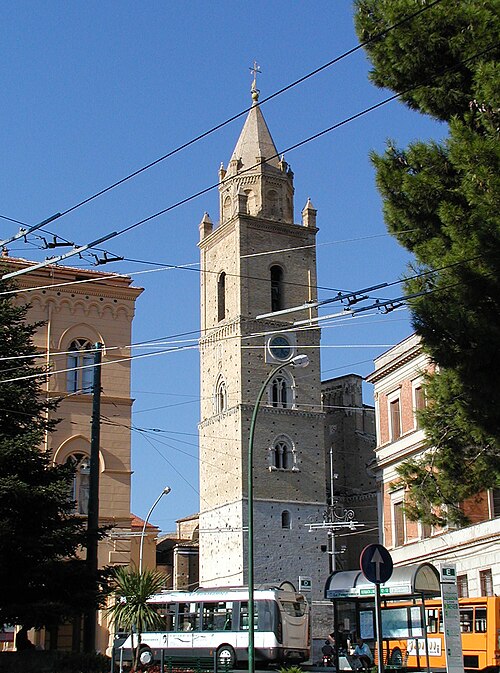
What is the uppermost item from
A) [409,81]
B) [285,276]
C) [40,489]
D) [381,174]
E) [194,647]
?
[285,276]

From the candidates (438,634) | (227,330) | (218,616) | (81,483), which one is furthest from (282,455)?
(438,634)

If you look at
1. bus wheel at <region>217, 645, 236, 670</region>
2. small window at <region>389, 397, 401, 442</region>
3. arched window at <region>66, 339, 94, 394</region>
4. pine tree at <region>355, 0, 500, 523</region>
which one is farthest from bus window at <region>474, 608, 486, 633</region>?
arched window at <region>66, 339, 94, 394</region>

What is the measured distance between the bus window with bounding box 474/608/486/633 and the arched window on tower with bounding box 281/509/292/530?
36.9 meters

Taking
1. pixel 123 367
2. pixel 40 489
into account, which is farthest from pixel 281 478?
pixel 40 489

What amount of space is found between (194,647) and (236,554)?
26842mm

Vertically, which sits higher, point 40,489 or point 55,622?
point 40,489

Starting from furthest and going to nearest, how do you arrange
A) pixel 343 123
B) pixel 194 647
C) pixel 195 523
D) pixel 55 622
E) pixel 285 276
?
pixel 195 523 → pixel 285 276 → pixel 194 647 → pixel 55 622 → pixel 343 123

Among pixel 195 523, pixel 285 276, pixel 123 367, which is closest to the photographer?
pixel 123 367

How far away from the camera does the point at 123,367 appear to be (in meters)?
37.0

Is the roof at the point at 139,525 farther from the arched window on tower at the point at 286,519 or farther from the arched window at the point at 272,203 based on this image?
the arched window at the point at 272,203

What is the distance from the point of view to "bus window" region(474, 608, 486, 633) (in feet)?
84.6

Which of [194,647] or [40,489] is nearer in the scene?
[40,489]

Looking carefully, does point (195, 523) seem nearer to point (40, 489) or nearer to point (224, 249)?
point (224, 249)

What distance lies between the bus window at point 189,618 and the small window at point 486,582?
9.25 m
